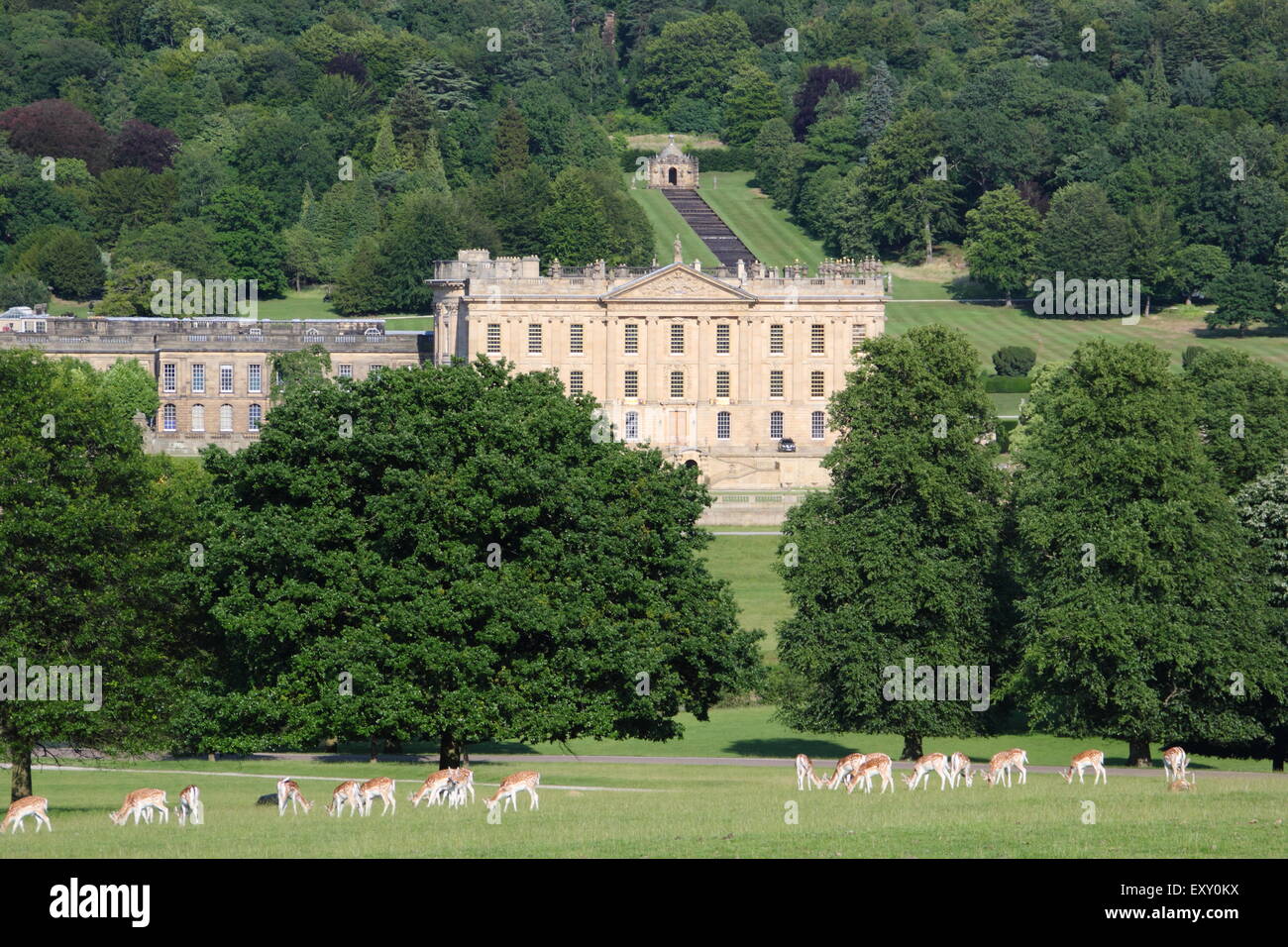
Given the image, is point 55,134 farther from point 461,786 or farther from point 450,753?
point 461,786

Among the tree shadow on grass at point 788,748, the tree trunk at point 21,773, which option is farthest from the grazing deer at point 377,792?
the tree shadow on grass at point 788,748

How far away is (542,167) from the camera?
567 feet

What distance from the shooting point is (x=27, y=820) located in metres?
42.4

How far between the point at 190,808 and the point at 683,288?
249 ft

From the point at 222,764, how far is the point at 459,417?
9.44 m

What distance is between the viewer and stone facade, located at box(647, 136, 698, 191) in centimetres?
18825

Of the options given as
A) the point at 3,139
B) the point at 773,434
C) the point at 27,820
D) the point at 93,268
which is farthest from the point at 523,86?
the point at 27,820

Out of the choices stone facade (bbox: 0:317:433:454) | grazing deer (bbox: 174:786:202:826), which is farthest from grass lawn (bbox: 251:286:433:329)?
grazing deer (bbox: 174:786:202:826)

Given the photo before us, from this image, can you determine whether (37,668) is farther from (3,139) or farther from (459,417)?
(3,139)

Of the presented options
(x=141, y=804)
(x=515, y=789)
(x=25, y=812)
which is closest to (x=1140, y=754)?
(x=515, y=789)

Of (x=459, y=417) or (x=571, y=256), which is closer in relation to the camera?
(x=459, y=417)

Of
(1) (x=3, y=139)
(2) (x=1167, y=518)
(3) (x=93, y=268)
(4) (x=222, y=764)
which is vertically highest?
(1) (x=3, y=139)

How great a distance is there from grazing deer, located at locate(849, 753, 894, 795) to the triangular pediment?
70472 mm

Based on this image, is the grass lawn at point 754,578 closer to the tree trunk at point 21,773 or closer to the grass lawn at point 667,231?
the tree trunk at point 21,773
